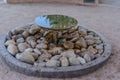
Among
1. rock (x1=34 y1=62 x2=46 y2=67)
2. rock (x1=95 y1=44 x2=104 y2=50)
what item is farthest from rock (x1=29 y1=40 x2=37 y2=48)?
rock (x1=95 y1=44 x2=104 y2=50)

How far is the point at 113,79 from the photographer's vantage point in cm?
257

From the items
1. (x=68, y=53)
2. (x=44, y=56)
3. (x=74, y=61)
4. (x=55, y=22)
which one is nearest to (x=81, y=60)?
(x=74, y=61)

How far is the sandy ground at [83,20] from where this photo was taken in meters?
2.63

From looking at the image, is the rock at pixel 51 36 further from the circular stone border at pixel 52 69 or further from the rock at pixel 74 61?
the circular stone border at pixel 52 69

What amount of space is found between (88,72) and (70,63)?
0.83ft

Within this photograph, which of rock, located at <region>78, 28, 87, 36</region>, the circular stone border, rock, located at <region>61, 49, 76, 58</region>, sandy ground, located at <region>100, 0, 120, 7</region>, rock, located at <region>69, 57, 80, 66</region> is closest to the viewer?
the circular stone border

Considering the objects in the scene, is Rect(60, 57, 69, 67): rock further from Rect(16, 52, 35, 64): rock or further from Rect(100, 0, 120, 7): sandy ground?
Rect(100, 0, 120, 7): sandy ground

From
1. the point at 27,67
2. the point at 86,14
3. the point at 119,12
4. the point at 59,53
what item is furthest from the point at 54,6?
the point at 27,67

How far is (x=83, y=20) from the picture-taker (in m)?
4.44

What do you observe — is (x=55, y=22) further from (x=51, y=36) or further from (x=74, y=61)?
(x=74, y=61)

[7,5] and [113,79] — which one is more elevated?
[7,5]

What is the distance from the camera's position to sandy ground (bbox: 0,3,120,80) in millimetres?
2633

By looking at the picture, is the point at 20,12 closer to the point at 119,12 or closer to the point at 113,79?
the point at 119,12

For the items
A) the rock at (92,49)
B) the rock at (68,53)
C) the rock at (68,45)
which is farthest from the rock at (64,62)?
the rock at (92,49)
